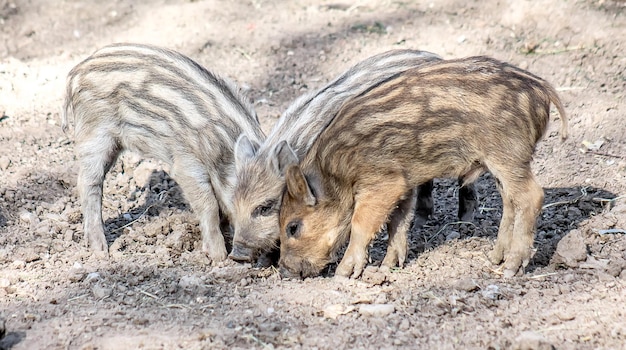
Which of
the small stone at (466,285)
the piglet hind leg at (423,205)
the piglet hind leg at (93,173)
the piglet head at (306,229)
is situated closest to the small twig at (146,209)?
the piglet hind leg at (93,173)

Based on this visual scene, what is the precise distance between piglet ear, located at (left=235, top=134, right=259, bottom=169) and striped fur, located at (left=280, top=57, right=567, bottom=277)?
1.19 feet

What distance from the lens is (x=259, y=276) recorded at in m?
4.57

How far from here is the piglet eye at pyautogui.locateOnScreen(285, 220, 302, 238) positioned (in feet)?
15.1

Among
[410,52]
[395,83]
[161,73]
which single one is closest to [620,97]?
[410,52]

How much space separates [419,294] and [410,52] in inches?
76.0

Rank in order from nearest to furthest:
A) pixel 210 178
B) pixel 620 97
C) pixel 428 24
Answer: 1. pixel 210 178
2. pixel 620 97
3. pixel 428 24

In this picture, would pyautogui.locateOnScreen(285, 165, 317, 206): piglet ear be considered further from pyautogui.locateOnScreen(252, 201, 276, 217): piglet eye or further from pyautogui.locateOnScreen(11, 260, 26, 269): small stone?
pyautogui.locateOnScreen(11, 260, 26, 269): small stone

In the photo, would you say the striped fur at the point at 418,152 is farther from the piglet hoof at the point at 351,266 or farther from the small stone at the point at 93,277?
the small stone at the point at 93,277

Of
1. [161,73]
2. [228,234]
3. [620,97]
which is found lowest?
[228,234]

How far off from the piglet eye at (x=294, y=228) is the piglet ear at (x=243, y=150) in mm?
473

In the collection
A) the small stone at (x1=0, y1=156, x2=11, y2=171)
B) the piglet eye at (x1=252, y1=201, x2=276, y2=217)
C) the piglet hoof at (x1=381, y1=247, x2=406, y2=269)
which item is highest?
the piglet eye at (x1=252, y1=201, x2=276, y2=217)

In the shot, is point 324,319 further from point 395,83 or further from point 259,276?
point 395,83

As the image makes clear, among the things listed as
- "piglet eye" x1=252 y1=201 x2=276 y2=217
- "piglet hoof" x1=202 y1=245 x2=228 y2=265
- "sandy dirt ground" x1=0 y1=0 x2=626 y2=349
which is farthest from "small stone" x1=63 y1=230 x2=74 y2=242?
"piglet eye" x1=252 y1=201 x2=276 y2=217

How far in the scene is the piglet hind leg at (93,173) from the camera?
17.0 feet
